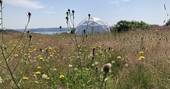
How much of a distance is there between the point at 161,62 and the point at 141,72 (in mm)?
679

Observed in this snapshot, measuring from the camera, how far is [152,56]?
6.21m

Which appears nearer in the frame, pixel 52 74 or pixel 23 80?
pixel 23 80

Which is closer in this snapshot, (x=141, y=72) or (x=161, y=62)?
(x=141, y=72)

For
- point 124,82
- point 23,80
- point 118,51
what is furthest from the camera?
point 118,51

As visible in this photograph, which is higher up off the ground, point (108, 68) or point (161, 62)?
point (108, 68)

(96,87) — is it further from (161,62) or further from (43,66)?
(43,66)

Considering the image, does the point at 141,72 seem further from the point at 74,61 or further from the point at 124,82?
the point at 74,61

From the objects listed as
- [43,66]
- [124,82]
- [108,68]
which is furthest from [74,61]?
[108,68]

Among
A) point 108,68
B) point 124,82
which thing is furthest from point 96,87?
point 108,68

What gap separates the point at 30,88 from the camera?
482 centimetres

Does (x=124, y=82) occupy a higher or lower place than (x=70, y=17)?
lower

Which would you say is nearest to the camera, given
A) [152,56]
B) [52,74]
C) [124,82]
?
[124,82]

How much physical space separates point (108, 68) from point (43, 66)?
13.3 feet

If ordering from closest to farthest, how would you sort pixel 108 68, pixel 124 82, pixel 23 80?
1. pixel 108 68
2. pixel 124 82
3. pixel 23 80
